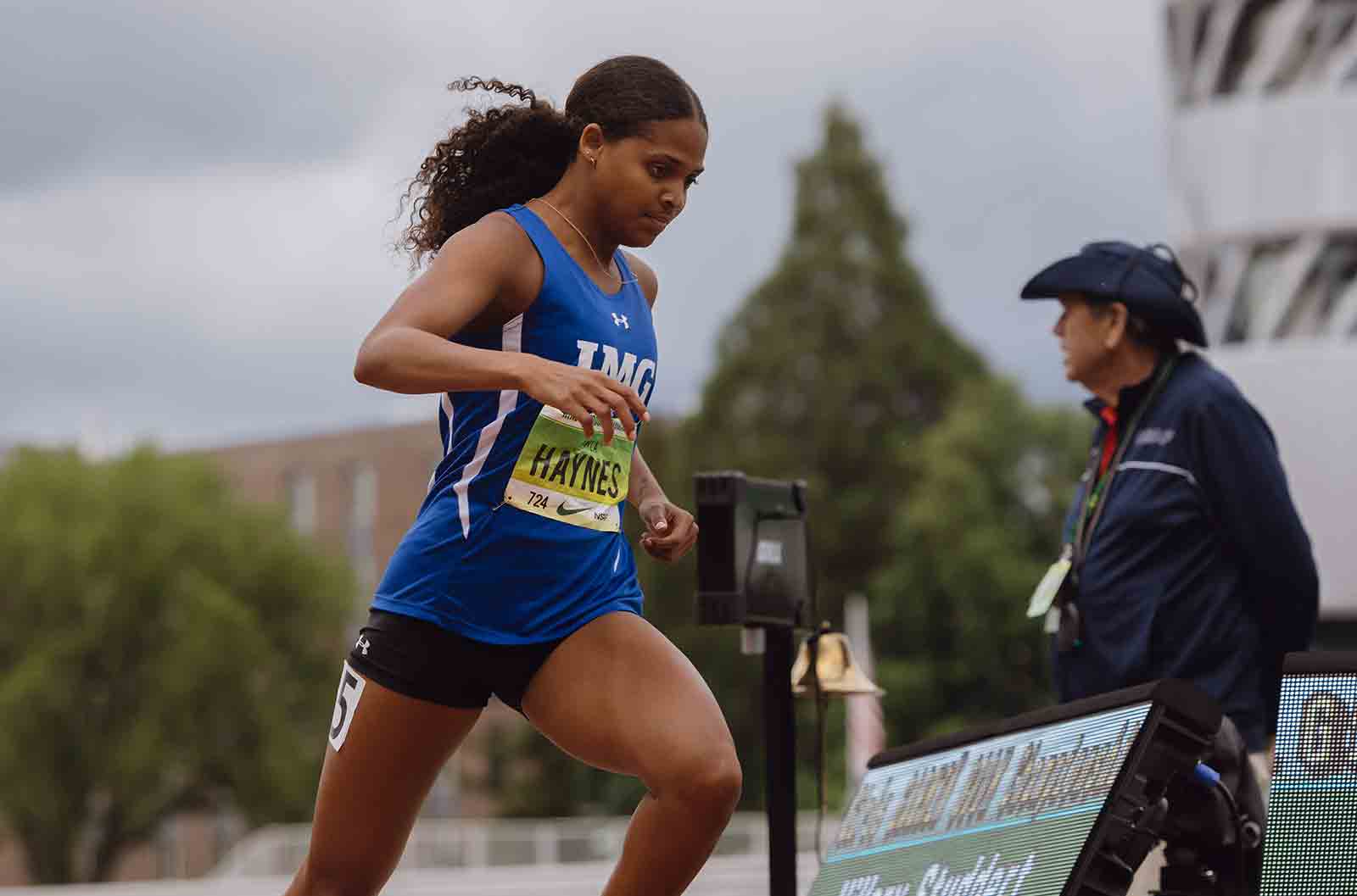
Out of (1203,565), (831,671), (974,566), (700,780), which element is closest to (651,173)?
(700,780)

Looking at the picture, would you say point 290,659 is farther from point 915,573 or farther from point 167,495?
point 915,573

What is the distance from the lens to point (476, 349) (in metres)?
3.88

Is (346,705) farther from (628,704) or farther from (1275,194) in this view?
(1275,194)

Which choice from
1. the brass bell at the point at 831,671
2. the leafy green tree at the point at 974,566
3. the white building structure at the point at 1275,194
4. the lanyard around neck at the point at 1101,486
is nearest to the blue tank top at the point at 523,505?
the lanyard around neck at the point at 1101,486

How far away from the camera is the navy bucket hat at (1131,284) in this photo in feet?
19.5

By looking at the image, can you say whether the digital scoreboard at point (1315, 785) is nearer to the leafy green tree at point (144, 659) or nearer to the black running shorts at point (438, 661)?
the black running shorts at point (438, 661)

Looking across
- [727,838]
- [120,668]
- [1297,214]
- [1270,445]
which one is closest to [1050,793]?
[1270,445]

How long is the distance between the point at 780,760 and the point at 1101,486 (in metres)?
1.18

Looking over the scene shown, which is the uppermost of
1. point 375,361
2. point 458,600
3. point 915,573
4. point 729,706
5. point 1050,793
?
point 375,361

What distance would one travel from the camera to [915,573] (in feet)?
131

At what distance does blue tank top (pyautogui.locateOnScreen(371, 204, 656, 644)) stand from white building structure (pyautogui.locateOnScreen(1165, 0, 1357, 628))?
3308cm

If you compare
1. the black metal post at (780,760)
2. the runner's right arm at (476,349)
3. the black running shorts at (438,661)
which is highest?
the runner's right arm at (476,349)

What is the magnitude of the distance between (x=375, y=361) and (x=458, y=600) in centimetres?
55

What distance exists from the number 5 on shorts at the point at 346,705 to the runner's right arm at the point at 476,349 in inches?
24.7
